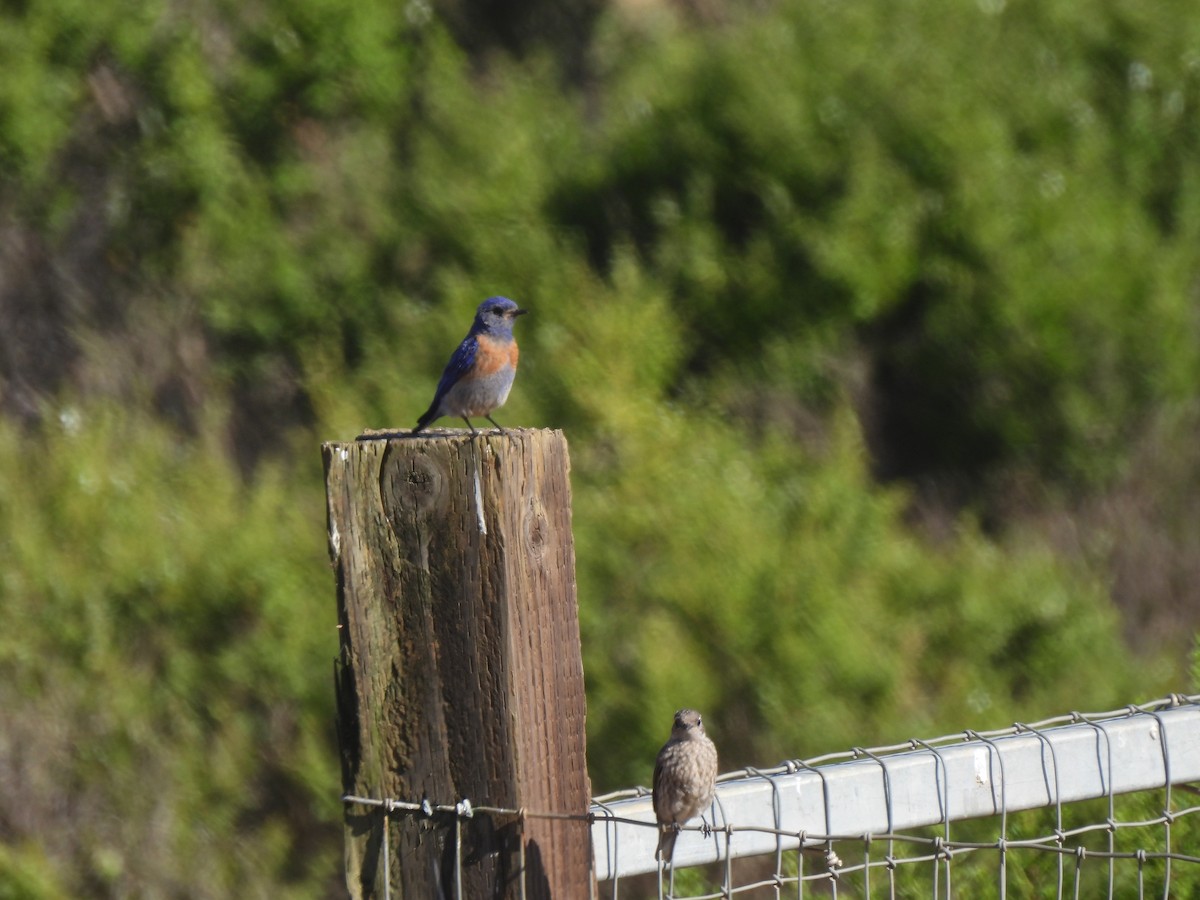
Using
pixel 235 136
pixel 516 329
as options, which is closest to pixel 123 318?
pixel 235 136

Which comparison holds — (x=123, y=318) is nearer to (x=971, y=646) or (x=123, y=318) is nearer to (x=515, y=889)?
(x=971, y=646)

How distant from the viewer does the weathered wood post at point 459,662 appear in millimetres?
2141

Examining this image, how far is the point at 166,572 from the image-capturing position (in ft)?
27.8

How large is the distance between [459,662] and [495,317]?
279 cm

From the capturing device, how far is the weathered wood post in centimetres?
214

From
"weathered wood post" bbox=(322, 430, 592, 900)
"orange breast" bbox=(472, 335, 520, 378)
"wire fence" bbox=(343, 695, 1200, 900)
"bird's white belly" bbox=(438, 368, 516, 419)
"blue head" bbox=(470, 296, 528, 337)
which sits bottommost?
"wire fence" bbox=(343, 695, 1200, 900)

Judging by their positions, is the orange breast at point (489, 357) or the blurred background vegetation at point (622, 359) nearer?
the orange breast at point (489, 357)

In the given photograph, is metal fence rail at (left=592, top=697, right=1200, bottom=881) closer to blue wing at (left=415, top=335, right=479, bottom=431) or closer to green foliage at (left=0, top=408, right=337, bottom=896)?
blue wing at (left=415, top=335, right=479, bottom=431)

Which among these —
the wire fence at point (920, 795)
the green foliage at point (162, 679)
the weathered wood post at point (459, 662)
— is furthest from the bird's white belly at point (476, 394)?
the green foliage at point (162, 679)

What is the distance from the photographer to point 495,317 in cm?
485

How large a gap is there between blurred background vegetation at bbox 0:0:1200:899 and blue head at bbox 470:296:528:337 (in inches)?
133

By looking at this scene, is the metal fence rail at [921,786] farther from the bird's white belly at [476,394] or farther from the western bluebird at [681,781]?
the bird's white belly at [476,394]

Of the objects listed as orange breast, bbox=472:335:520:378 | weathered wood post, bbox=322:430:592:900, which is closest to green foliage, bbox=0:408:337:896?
orange breast, bbox=472:335:520:378

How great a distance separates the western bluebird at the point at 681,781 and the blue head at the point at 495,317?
1.70 meters
